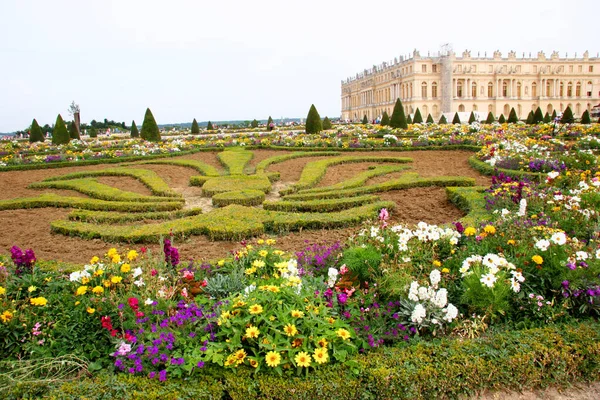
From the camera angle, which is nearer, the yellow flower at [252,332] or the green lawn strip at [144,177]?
the yellow flower at [252,332]

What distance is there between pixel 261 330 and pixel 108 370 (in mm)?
1162

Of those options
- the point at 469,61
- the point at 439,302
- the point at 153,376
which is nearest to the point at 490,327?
the point at 439,302

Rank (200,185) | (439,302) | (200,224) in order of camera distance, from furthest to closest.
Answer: (200,185), (200,224), (439,302)

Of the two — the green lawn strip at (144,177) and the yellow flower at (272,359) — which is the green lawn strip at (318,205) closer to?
the green lawn strip at (144,177)

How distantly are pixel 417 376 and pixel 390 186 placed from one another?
6578 mm

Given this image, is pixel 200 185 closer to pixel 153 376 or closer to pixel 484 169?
pixel 484 169

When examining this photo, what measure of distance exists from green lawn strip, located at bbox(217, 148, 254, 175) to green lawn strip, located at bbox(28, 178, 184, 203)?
3005mm

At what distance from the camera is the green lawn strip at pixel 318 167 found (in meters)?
9.96

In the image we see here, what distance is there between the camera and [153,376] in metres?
3.03

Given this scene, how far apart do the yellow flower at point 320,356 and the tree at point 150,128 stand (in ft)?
72.2

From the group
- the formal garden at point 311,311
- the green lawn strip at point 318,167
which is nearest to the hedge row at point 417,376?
the formal garden at point 311,311

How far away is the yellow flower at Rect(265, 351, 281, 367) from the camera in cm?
298

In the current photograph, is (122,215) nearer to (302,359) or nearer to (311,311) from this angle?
(311,311)

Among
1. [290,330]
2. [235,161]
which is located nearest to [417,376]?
[290,330]
